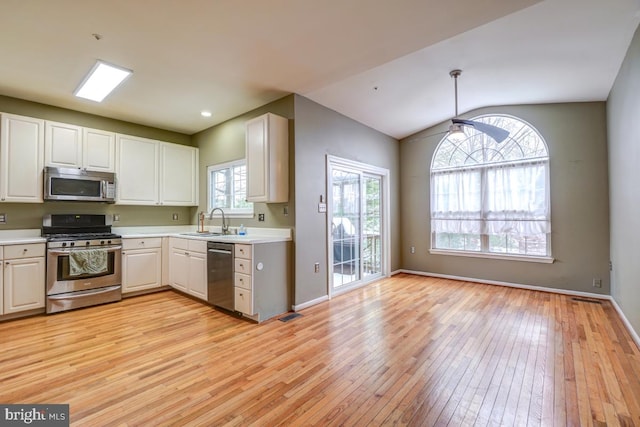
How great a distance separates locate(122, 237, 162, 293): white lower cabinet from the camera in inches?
167

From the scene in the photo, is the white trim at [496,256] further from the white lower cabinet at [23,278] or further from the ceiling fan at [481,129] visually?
the white lower cabinet at [23,278]

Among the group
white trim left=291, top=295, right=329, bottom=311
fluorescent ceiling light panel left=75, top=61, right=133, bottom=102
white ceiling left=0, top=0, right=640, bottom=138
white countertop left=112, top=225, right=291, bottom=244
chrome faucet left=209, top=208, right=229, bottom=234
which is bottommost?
white trim left=291, top=295, right=329, bottom=311

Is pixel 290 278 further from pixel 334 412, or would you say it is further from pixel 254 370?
pixel 334 412

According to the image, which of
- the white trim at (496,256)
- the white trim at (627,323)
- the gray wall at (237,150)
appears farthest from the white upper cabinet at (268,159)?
the white trim at (627,323)

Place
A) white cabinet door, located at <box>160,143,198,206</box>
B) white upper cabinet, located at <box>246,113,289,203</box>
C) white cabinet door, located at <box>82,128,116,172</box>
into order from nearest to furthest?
white upper cabinet, located at <box>246,113,289,203</box> < white cabinet door, located at <box>82,128,116,172</box> < white cabinet door, located at <box>160,143,198,206</box>

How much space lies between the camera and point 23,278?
344cm

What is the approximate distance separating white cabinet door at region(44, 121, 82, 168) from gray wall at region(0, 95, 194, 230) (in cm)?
25

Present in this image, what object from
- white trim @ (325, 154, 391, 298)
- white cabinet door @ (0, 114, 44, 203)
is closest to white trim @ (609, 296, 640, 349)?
white trim @ (325, 154, 391, 298)

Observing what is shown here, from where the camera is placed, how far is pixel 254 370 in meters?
2.29

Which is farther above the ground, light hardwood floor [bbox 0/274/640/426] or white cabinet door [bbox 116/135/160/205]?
white cabinet door [bbox 116/135/160/205]

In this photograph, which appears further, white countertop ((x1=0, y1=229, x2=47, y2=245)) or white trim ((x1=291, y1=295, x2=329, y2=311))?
white trim ((x1=291, y1=295, x2=329, y2=311))

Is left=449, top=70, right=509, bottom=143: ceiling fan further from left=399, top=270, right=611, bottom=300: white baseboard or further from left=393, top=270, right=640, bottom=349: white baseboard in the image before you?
left=399, top=270, right=611, bottom=300: white baseboard

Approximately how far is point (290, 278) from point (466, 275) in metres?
3.39

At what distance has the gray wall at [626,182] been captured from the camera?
2695 millimetres
